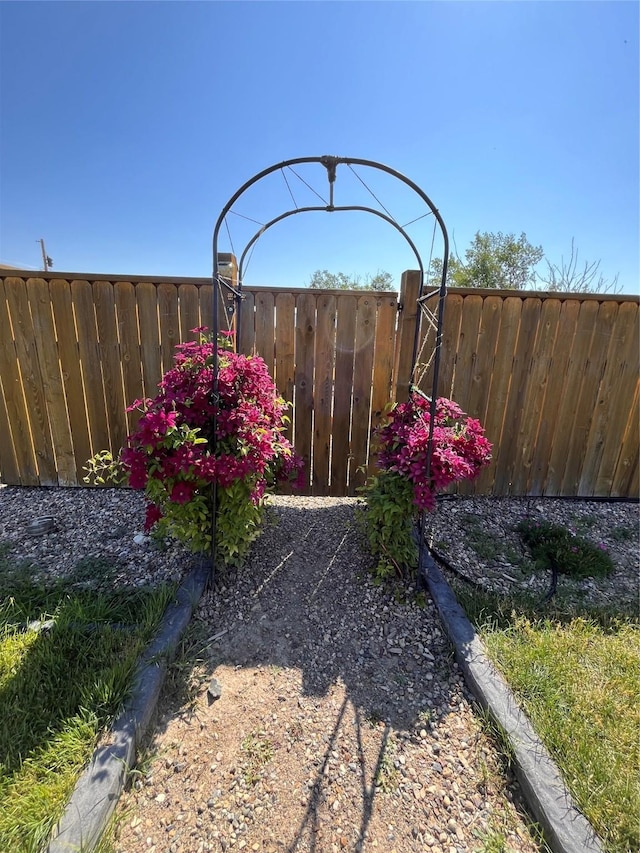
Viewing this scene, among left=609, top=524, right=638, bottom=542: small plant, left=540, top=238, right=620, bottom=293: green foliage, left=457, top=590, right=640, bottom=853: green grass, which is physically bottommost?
left=609, top=524, right=638, bottom=542: small plant

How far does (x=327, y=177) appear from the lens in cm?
180

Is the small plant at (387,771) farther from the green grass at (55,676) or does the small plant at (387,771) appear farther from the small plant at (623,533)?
the small plant at (623,533)

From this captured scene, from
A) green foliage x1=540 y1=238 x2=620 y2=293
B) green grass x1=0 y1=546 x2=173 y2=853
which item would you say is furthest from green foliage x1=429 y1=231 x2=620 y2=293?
green grass x1=0 y1=546 x2=173 y2=853

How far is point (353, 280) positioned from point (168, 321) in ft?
27.2

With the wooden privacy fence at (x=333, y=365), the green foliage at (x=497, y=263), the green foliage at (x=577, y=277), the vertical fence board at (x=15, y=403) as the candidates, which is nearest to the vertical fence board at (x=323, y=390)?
the wooden privacy fence at (x=333, y=365)

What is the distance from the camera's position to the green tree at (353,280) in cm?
950

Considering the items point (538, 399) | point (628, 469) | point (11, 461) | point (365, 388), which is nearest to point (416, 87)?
point (365, 388)

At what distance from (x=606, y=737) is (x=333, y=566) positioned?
4.31 feet

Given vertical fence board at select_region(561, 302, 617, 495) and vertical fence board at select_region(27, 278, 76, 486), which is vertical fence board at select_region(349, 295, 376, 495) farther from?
vertical fence board at select_region(27, 278, 76, 486)

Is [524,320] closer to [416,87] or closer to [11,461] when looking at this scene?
[416,87]

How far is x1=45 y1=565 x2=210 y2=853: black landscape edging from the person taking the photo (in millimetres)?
929

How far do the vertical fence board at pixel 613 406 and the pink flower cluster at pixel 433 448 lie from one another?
1.65 metres

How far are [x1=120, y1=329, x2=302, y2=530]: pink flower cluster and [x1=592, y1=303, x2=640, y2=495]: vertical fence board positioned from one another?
2679 millimetres

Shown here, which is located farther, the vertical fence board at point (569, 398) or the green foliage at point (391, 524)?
the vertical fence board at point (569, 398)
